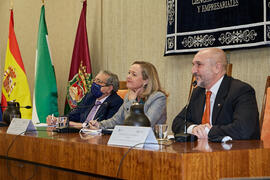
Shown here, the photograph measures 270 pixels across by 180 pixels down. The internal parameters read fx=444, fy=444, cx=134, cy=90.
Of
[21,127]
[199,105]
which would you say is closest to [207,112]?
[199,105]

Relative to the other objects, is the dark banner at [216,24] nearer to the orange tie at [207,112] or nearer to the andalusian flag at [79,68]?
the orange tie at [207,112]

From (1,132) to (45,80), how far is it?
2.64 metres

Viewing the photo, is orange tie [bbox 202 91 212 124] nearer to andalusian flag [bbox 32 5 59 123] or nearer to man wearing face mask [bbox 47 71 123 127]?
man wearing face mask [bbox 47 71 123 127]

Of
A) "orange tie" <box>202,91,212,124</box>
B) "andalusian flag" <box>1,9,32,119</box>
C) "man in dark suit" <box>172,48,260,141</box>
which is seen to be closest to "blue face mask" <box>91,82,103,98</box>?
"man in dark suit" <box>172,48,260,141</box>

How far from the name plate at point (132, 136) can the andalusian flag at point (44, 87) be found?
3555 millimetres

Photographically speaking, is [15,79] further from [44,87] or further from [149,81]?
[149,81]

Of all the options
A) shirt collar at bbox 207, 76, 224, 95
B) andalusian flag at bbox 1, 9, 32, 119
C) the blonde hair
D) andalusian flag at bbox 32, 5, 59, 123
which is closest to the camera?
shirt collar at bbox 207, 76, 224, 95

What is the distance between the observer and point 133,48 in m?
5.02

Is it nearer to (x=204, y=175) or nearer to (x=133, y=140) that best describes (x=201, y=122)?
(x=133, y=140)

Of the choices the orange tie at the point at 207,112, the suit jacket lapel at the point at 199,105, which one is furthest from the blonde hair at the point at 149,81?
the orange tie at the point at 207,112

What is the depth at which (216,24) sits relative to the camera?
3893 millimetres

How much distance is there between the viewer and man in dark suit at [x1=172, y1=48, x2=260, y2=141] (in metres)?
2.42

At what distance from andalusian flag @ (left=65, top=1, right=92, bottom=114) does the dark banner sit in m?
1.22

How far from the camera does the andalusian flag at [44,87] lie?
5363mm
